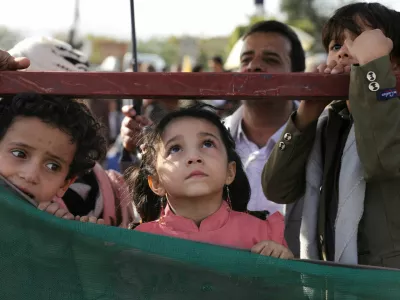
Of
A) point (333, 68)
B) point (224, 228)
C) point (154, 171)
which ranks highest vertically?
point (333, 68)

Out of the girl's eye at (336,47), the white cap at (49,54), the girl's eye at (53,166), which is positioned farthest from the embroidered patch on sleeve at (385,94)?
the white cap at (49,54)

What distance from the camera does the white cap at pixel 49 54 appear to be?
3.98m

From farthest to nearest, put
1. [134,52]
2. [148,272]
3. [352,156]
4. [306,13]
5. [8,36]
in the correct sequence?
[306,13] → [8,36] → [134,52] → [352,156] → [148,272]

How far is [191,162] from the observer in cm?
253

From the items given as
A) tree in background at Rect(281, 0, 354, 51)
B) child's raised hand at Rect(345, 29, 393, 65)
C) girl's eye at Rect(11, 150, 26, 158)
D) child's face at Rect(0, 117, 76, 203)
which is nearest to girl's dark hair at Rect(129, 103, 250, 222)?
child's face at Rect(0, 117, 76, 203)

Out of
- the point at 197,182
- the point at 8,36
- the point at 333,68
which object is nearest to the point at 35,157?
the point at 197,182

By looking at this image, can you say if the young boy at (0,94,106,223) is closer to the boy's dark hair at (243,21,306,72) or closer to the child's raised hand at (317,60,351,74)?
the child's raised hand at (317,60,351,74)

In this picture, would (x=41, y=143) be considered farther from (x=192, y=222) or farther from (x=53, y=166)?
(x=192, y=222)

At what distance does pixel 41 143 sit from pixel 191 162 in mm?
494

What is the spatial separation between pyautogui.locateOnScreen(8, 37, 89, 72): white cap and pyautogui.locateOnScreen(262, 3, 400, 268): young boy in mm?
1666

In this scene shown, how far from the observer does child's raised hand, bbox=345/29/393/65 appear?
2.28 meters

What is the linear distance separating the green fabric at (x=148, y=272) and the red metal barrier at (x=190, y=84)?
1.37ft

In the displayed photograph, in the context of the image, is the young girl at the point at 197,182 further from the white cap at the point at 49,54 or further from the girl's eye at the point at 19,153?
the white cap at the point at 49,54

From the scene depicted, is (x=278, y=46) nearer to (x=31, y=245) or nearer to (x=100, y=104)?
(x=31, y=245)
